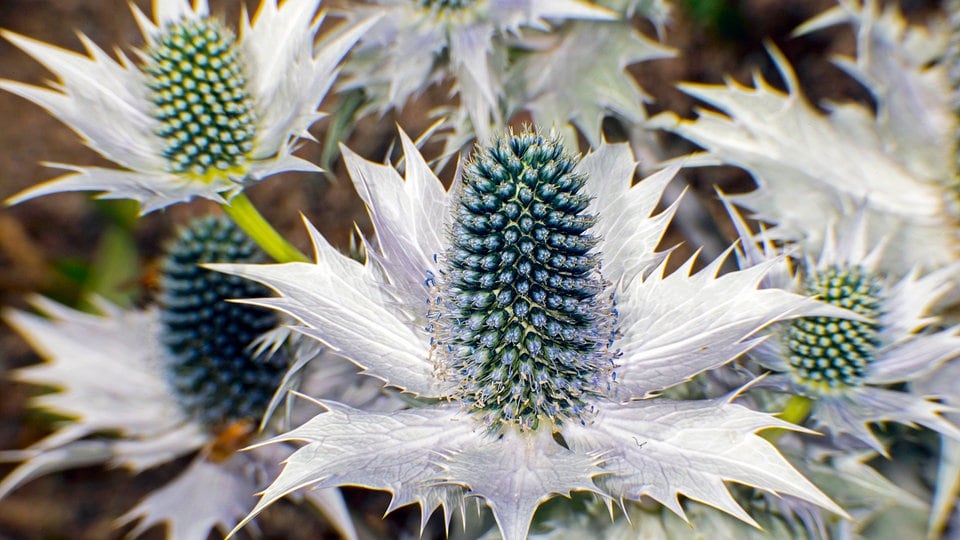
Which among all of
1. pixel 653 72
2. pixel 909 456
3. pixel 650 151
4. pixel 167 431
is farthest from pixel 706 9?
pixel 167 431

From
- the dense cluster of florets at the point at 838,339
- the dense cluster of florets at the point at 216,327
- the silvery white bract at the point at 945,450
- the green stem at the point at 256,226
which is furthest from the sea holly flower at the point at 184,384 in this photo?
the silvery white bract at the point at 945,450

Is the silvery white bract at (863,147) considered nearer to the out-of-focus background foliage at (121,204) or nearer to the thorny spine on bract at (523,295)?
the thorny spine on bract at (523,295)

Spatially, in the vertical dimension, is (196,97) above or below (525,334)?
above

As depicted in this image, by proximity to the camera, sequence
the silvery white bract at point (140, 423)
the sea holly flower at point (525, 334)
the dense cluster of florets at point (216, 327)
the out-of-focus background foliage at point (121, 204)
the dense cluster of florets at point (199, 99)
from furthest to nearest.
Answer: the out-of-focus background foliage at point (121, 204) < the dense cluster of florets at point (216, 327) < the silvery white bract at point (140, 423) < the dense cluster of florets at point (199, 99) < the sea holly flower at point (525, 334)

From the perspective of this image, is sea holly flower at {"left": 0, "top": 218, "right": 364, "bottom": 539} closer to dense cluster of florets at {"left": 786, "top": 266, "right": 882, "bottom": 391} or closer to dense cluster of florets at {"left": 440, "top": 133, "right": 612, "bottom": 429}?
dense cluster of florets at {"left": 440, "top": 133, "right": 612, "bottom": 429}

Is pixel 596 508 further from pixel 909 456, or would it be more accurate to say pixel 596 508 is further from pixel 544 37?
pixel 544 37

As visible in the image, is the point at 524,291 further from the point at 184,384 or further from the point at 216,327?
the point at 184,384

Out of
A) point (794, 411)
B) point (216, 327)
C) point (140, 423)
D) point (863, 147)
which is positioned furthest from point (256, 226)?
point (863, 147)
